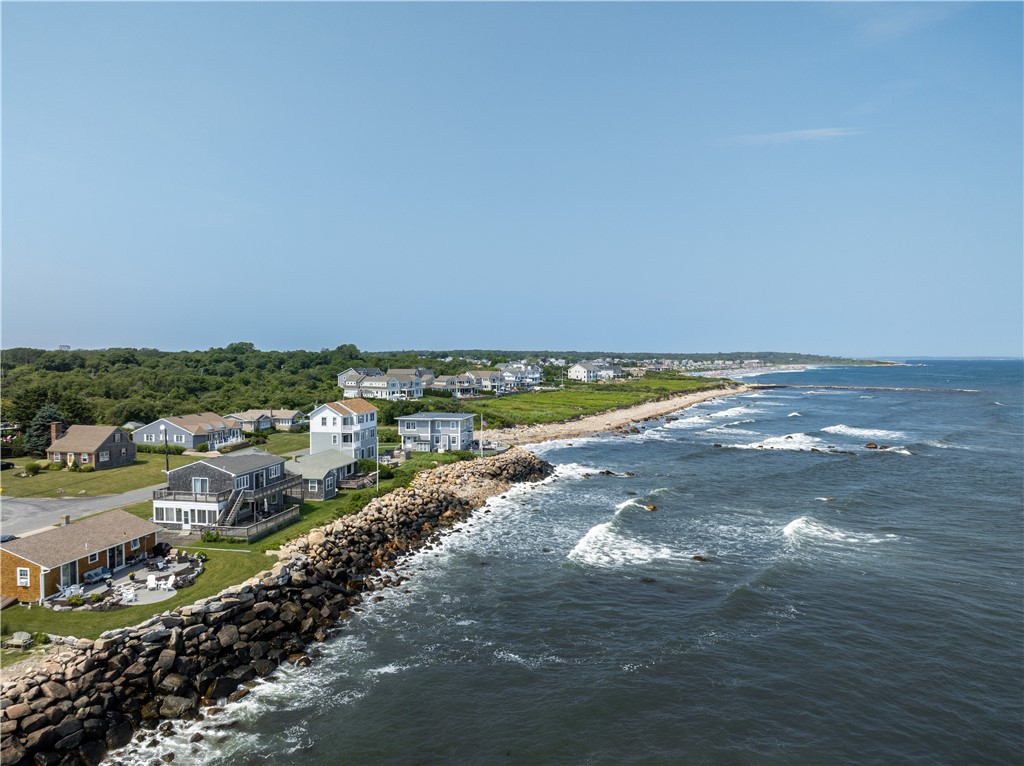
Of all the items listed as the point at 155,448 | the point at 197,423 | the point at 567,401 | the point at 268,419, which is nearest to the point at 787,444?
the point at 567,401

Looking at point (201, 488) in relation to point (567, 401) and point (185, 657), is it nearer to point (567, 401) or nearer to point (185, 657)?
point (185, 657)

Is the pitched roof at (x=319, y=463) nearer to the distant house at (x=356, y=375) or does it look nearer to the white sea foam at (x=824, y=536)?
the white sea foam at (x=824, y=536)

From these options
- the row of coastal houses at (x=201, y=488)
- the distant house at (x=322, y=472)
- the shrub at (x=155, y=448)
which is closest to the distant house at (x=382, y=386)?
the row of coastal houses at (x=201, y=488)

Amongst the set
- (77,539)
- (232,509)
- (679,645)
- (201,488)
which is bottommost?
(679,645)

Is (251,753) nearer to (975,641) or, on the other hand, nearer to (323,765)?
(323,765)

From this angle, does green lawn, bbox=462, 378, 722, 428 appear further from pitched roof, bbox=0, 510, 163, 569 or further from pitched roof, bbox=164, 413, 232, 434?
pitched roof, bbox=0, 510, 163, 569

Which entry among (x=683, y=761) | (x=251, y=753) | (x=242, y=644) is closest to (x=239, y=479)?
(x=242, y=644)

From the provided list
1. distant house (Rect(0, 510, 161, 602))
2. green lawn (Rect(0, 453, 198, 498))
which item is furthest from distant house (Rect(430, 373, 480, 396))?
distant house (Rect(0, 510, 161, 602))
